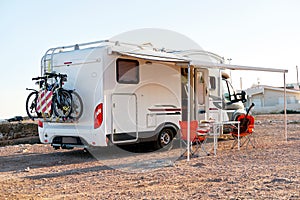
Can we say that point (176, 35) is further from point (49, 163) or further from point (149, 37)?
point (49, 163)

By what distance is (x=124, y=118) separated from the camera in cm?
855

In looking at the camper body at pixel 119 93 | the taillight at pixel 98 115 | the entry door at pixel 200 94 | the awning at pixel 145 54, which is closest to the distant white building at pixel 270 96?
the entry door at pixel 200 94

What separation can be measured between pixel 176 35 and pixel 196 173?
204 inches

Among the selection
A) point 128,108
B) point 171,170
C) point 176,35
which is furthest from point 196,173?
point 176,35

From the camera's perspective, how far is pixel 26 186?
6.09 meters

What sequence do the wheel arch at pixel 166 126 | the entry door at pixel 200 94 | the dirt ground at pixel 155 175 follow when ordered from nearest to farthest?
the dirt ground at pixel 155 175 → the wheel arch at pixel 166 126 → the entry door at pixel 200 94

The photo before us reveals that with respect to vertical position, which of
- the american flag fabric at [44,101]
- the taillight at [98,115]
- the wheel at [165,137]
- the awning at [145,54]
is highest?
the awning at [145,54]

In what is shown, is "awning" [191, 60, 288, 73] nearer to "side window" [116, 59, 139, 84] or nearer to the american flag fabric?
"side window" [116, 59, 139, 84]

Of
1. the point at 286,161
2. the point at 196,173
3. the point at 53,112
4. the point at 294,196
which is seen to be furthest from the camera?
the point at 53,112

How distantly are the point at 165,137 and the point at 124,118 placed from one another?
1.63 m

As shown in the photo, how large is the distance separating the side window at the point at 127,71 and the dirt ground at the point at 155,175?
5.59 ft

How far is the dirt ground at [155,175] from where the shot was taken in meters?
5.33

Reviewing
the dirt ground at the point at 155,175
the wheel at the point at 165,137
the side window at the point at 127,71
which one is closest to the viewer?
the dirt ground at the point at 155,175

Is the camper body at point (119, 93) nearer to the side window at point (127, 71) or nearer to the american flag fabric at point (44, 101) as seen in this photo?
the side window at point (127, 71)
